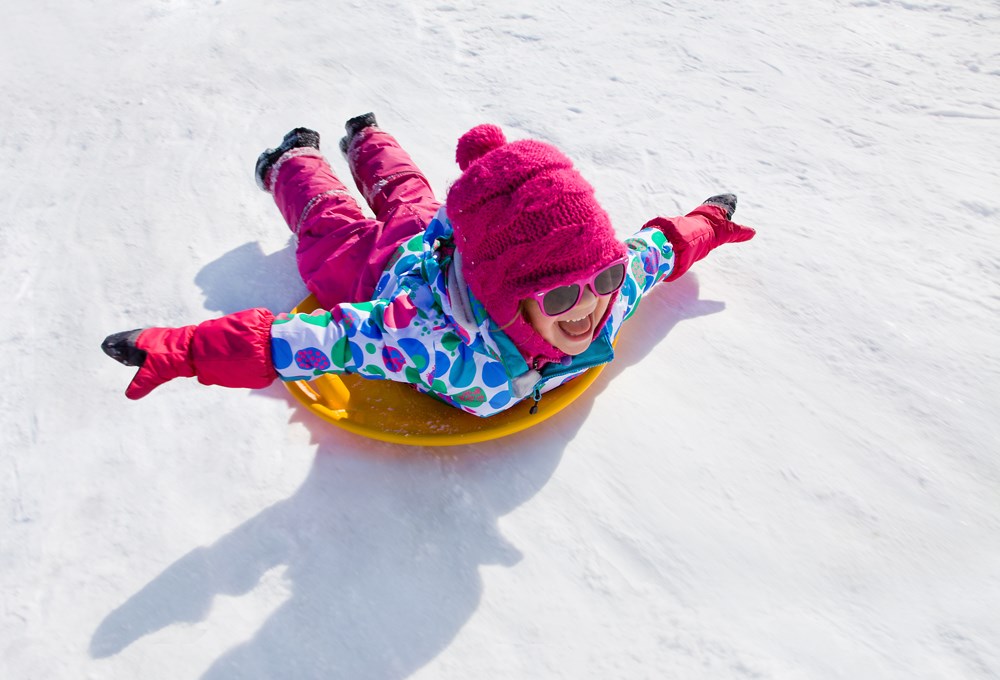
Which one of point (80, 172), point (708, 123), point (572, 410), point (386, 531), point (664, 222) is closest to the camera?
point (386, 531)

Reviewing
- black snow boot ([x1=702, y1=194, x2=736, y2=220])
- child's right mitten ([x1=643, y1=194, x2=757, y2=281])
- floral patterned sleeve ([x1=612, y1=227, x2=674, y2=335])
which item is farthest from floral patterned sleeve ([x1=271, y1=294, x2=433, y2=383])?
black snow boot ([x1=702, y1=194, x2=736, y2=220])

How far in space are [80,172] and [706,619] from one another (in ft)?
6.99

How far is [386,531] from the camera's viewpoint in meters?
1.60

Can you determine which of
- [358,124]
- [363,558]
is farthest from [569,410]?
[358,124]

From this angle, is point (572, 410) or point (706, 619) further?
point (572, 410)

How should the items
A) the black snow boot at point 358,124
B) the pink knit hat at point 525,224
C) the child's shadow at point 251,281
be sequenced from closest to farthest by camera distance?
the pink knit hat at point 525,224, the child's shadow at point 251,281, the black snow boot at point 358,124

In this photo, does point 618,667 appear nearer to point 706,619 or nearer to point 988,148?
point 706,619

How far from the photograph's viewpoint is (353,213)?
2.07 metres

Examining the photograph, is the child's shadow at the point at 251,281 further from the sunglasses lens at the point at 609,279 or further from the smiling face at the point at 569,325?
the sunglasses lens at the point at 609,279

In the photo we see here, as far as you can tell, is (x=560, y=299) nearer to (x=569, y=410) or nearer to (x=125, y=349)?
(x=569, y=410)

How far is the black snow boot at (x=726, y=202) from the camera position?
84.7 inches

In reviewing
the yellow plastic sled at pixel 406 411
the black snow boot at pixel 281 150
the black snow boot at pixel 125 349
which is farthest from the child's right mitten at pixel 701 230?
the black snow boot at pixel 125 349

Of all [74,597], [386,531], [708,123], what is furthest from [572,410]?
[708,123]

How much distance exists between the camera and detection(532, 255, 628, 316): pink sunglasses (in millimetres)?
1457
